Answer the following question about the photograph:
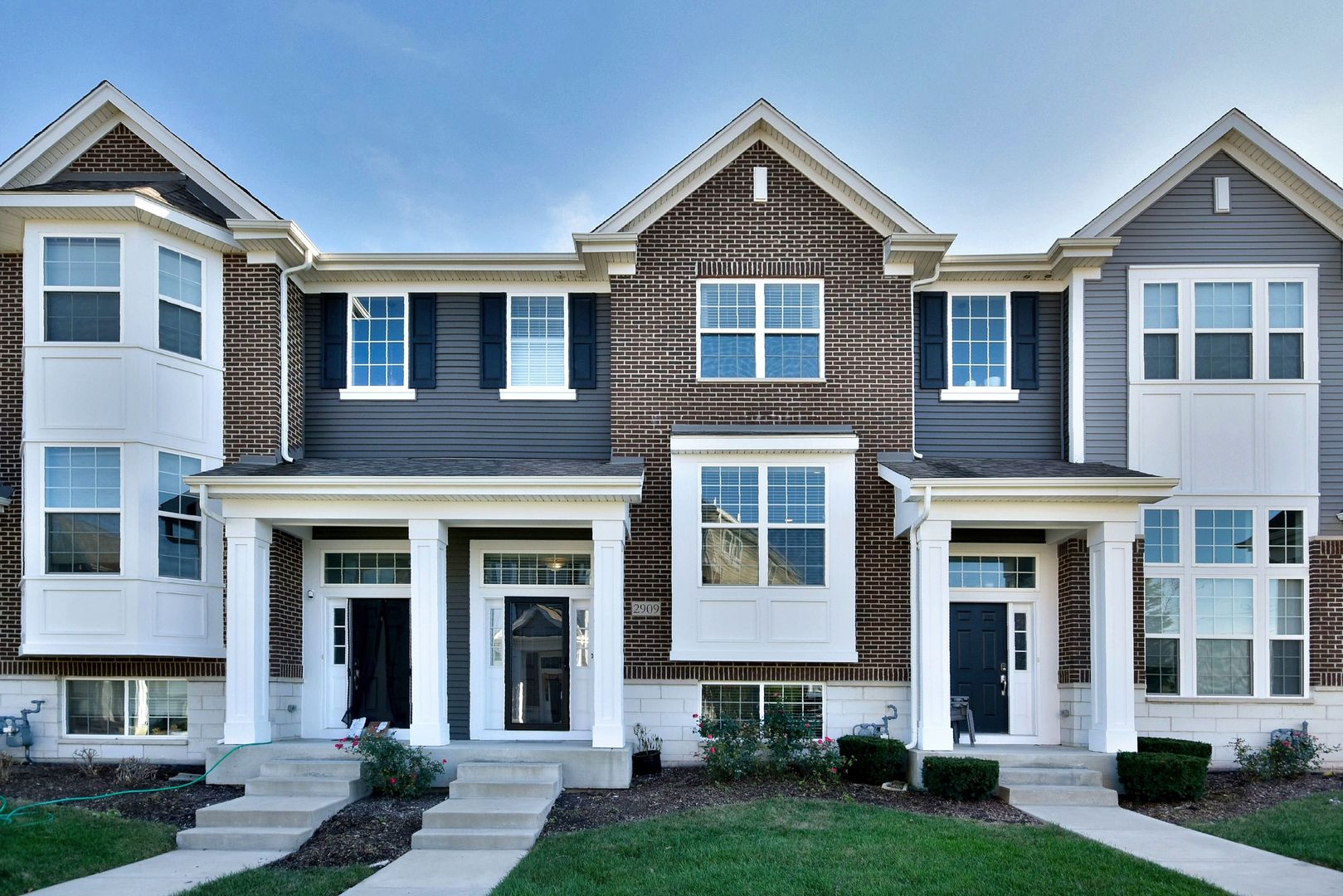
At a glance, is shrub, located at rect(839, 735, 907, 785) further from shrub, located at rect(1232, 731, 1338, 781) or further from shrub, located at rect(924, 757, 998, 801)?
shrub, located at rect(1232, 731, 1338, 781)

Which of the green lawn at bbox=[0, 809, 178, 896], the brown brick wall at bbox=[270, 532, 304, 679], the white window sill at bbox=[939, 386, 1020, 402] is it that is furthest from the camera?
the white window sill at bbox=[939, 386, 1020, 402]

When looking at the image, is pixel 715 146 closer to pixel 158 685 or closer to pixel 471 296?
pixel 471 296

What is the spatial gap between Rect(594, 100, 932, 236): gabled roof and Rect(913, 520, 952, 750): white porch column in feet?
13.3

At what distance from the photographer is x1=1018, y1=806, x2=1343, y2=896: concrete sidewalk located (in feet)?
28.1

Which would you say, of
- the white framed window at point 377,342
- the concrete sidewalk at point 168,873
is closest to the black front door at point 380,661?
the white framed window at point 377,342

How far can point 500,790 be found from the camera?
39.3 feet

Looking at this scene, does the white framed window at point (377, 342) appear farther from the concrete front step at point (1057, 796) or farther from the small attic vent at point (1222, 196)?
the small attic vent at point (1222, 196)

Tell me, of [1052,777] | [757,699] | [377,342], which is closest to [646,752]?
[757,699]

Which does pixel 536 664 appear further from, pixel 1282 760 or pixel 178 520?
pixel 1282 760

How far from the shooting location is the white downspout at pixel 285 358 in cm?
1448

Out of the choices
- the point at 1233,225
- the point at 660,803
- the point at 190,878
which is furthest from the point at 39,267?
the point at 1233,225

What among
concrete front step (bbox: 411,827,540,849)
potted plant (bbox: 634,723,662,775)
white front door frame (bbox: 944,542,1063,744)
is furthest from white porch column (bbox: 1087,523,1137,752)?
concrete front step (bbox: 411,827,540,849)

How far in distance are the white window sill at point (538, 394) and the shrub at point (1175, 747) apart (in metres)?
8.38

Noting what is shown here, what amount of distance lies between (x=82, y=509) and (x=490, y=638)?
207 inches
